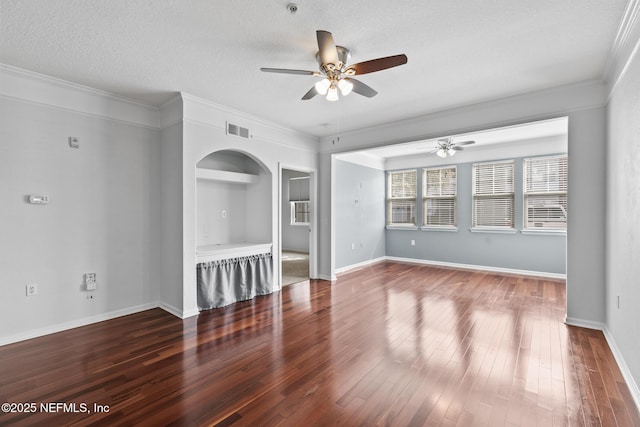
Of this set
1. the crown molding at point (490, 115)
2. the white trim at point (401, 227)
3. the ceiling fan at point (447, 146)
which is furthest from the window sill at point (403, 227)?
the crown molding at point (490, 115)

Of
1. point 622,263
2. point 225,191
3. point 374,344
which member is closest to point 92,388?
point 374,344

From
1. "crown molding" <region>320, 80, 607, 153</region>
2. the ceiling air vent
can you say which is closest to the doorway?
"crown molding" <region>320, 80, 607, 153</region>

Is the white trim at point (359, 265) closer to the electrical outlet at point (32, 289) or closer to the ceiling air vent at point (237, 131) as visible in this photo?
the ceiling air vent at point (237, 131)

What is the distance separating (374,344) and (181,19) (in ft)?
10.9

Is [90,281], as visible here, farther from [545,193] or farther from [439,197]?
[545,193]

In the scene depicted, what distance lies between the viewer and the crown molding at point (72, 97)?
299 cm

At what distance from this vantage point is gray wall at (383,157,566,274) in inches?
229

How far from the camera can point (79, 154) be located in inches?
136

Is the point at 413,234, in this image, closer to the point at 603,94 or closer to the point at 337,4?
the point at 603,94

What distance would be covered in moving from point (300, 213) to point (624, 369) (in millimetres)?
7280

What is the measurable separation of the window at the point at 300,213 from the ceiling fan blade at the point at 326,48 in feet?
20.5

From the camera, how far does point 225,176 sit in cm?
459

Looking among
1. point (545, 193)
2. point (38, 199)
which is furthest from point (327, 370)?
point (545, 193)

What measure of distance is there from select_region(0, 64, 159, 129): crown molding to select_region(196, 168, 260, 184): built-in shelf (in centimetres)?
89
